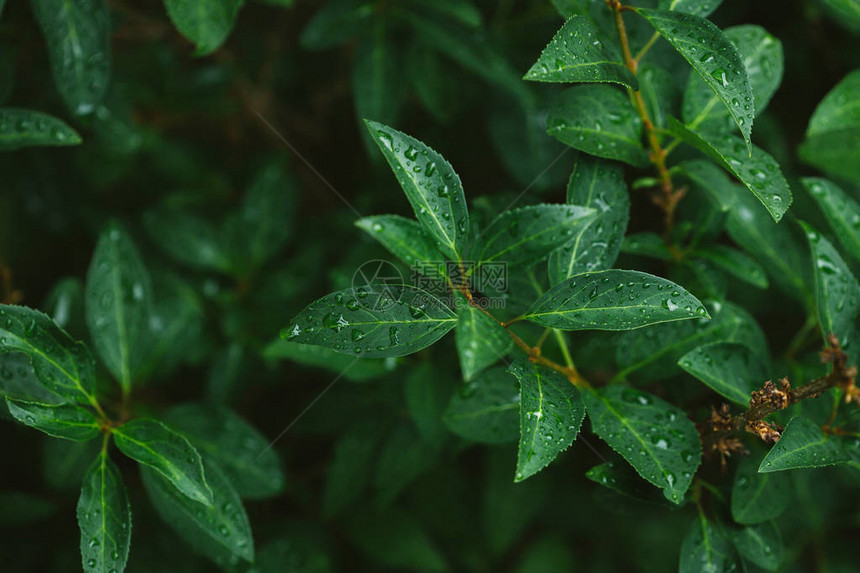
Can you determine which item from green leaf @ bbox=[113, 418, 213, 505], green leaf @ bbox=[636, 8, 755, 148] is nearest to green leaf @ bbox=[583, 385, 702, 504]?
green leaf @ bbox=[636, 8, 755, 148]

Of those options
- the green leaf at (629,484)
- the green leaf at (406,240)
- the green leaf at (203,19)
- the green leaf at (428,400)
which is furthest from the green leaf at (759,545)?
the green leaf at (203,19)

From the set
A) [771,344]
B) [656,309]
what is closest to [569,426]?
[656,309]

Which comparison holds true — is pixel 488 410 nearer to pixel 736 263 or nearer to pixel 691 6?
pixel 736 263

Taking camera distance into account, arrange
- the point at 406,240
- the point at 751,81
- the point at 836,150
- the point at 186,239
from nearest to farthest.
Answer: the point at 406,240 → the point at 751,81 → the point at 836,150 → the point at 186,239

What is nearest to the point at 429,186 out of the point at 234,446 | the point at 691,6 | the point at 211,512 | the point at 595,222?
the point at 595,222

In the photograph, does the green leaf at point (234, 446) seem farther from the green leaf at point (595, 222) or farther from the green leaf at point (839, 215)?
the green leaf at point (839, 215)
